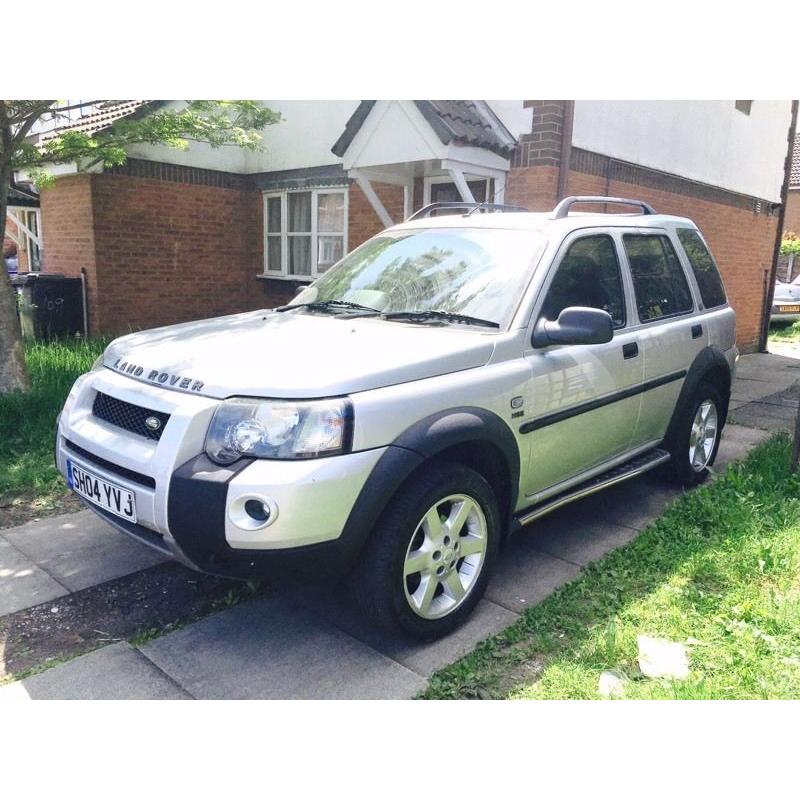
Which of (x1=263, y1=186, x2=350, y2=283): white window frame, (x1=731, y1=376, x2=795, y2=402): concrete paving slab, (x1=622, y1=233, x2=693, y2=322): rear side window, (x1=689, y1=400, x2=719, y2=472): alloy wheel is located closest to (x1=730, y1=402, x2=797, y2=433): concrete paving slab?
(x1=731, y1=376, x2=795, y2=402): concrete paving slab

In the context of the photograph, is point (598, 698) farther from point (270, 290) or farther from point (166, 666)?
point (270, 290)

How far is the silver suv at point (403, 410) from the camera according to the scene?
2.75m

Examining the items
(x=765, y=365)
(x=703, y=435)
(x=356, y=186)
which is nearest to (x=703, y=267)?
(x=703, y=435)

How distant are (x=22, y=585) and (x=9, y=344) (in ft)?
10.7

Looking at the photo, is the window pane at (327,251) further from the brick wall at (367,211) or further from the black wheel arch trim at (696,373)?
the black wheel arch trim at (696,373)

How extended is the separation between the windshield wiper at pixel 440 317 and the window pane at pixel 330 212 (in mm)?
7373

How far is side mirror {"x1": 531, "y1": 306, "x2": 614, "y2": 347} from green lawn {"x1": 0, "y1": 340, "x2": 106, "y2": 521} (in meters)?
3.32

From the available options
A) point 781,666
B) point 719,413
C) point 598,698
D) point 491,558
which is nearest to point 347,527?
point 491,558

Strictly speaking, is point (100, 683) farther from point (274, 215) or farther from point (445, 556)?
point (274, 215)

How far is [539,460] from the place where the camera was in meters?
3.63

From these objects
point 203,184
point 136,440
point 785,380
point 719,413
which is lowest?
point 785,380

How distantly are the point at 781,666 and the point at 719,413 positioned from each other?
278cm

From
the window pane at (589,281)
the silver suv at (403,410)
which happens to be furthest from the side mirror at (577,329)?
the window pane at (589,281)

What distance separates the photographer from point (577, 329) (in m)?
3.45
